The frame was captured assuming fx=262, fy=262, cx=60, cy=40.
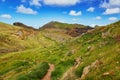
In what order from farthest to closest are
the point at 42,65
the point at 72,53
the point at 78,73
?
the point at 72,53
the point at 42,65
the point at 78,73

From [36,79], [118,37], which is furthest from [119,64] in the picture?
[118,37]

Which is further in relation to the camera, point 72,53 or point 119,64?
point 72,53

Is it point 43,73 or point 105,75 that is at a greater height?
point 105,75

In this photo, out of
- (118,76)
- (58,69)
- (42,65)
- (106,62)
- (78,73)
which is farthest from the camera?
(42,65)

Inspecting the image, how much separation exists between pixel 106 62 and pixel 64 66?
26305mm

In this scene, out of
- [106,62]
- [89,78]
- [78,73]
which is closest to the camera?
[89,78]

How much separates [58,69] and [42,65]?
8.68 meters

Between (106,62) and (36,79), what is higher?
(106,62)

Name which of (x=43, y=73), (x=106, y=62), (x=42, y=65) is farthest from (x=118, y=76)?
(x=42, y=65)

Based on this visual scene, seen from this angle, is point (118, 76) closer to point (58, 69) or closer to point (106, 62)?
point (106, 62)

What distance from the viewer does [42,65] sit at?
64375 millimetres

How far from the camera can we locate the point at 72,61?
2329 inches

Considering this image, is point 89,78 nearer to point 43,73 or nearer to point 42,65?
point 43,73

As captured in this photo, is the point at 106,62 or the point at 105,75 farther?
the point at 106,62
